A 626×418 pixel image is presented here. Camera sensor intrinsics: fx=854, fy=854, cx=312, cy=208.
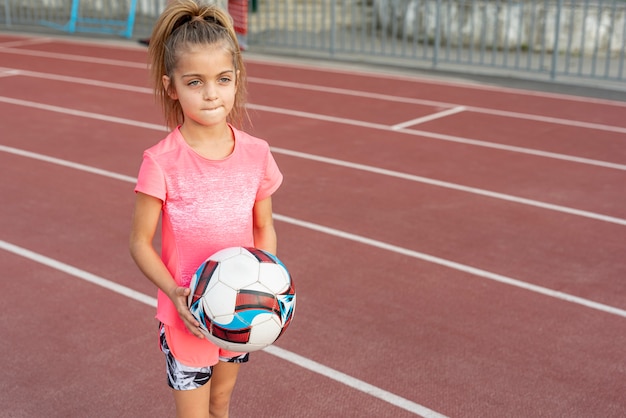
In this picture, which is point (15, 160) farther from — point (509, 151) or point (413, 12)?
point (413, 12)

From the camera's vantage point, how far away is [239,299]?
2.38m

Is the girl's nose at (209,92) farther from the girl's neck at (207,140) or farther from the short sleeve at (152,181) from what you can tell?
the short sleeve at (152,181)

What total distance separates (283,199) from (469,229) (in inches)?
61.1

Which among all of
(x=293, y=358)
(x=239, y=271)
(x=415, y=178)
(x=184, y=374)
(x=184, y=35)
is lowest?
(x=293, y=358)

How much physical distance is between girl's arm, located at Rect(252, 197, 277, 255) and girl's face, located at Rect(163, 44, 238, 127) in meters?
0.35

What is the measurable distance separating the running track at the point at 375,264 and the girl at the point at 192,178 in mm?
1206

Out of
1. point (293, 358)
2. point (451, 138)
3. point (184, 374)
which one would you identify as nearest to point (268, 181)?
point (184, 374)

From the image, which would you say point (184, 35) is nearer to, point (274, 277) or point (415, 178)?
point (274, 277)

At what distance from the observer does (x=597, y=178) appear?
7.50m

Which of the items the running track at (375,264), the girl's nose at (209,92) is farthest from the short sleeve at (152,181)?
the running track at (375,264)

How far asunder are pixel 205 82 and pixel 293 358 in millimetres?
2102

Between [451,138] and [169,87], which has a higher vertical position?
[169,87]

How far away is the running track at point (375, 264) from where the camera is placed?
3924mm

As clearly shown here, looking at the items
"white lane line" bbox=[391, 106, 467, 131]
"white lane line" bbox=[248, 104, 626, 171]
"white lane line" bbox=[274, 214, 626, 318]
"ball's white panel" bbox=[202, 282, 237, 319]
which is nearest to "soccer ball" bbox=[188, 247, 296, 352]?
"ball's white panel" bbox=[202, 282, 237, 319]
